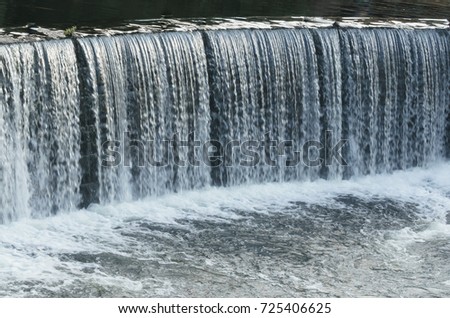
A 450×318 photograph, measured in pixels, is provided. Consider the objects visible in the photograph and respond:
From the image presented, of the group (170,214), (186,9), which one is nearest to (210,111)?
(170,214)

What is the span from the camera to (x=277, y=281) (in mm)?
10711

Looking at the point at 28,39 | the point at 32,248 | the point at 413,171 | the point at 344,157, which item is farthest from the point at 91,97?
the point at 413,171

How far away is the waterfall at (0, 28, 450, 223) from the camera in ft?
39.7

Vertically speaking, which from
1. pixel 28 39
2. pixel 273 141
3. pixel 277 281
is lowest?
pixel 277 281

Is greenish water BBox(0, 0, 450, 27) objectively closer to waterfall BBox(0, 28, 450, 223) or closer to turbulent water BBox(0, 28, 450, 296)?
waterfall BBox(0, 28, 450, 223)

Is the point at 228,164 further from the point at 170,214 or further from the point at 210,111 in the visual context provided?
the point at 170,214

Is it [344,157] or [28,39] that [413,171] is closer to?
[344,157]

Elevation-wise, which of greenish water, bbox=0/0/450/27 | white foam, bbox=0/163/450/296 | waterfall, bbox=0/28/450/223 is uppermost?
greenish water, bbox=0/0/450/27

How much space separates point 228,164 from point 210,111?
76 cm

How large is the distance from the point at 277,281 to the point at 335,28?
5173 mm

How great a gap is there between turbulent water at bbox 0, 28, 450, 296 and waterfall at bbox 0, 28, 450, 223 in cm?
2

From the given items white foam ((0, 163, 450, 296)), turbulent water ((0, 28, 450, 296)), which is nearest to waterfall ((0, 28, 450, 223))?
turbulent water ((0, 28, 450, 296))

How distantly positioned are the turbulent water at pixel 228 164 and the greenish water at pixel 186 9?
1.67 meters

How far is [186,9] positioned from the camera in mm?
16500
